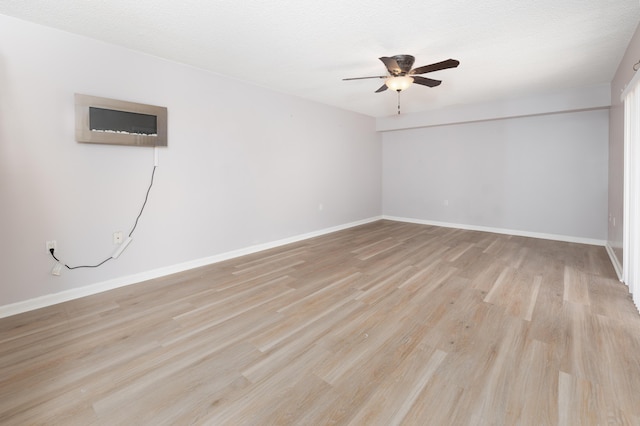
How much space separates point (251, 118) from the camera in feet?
14.0

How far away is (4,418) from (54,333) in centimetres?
93

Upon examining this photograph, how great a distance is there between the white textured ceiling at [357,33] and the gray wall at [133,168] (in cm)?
26

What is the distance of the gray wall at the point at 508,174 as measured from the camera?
188 inches

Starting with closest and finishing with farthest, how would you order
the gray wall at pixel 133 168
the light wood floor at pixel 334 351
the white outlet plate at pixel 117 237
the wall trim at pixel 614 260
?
the light wood floor at pixel 334 351
the gray wall at pixel 133 168
the white outlet plate at pixel 117 237
the wall trim at pixel 614 260

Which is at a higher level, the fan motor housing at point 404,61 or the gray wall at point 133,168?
the fan motor housing at point 404,61

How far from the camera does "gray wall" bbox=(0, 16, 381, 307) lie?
2529 millimetres

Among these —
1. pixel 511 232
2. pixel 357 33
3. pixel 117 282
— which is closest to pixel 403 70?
pixel 357 33

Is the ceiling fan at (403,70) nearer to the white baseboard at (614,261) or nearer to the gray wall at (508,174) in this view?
the white baseboard at (614,261)

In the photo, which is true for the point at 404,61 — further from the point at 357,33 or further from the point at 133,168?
the point at 133,168

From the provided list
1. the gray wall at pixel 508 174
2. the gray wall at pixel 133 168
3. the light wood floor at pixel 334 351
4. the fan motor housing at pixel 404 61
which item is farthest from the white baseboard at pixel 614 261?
the gray wall at pixel 133 168

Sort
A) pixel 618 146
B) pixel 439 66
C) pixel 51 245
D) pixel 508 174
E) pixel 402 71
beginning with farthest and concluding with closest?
1. pixel 508 174
2. pixel 618 146
3. pixel 402 71
4. pixel 439 66
5. pixel 51 245

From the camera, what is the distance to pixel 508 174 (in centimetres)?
555

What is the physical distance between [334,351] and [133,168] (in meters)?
2.84

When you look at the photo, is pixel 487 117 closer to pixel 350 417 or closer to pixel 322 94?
pixel 322 94
